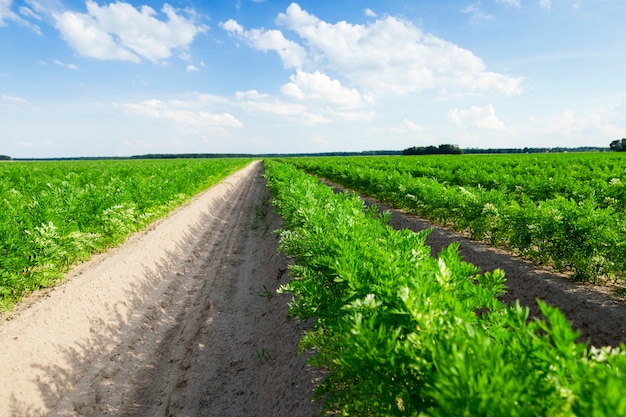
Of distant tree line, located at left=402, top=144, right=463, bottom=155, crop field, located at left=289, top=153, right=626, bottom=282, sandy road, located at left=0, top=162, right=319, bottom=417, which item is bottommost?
sandy road, located at left=0, top=162, right=319, bottom=417

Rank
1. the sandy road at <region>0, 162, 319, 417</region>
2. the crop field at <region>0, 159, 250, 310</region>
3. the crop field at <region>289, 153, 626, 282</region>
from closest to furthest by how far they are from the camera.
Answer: the sandy road at <region>0, 162, 319, 417</region> < the crop field at <region>0, 159, 250, 310</region> < the crop field at <region>289, 153, 626, 282</region>

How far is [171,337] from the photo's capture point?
6555mm

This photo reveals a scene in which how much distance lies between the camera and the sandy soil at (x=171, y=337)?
4801 mm

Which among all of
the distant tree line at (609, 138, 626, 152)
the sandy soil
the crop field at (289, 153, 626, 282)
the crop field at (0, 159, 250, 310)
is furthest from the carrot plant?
the distant tree line at (609, 138, 626, 152)

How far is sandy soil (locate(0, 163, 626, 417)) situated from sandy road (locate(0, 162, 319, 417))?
0.06 feet

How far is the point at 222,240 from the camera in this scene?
43.4 ft

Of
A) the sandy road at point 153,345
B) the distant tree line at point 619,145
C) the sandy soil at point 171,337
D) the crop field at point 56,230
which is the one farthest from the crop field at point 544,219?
the distant tree line at point 619,145

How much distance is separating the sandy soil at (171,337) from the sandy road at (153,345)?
0.02 meters

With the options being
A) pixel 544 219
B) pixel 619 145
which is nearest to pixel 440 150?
pixel 619 145

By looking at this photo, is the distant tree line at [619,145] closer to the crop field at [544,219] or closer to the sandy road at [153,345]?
the crop field at [544,219]

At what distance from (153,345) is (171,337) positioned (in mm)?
328

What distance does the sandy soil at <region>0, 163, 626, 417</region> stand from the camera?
4.80 metres

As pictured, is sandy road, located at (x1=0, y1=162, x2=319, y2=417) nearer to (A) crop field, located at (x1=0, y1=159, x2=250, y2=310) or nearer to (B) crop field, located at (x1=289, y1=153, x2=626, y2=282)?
(A) crop field, located at (x1=0, y1=159, x2=250, y2=310)

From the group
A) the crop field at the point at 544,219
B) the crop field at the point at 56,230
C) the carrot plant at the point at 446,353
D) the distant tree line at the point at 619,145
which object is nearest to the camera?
the carrot plant at the point at 446,353
